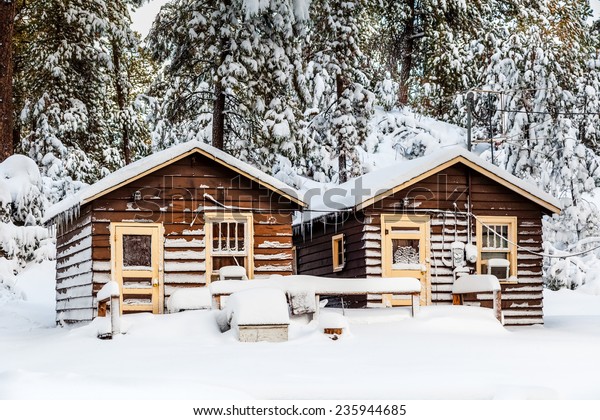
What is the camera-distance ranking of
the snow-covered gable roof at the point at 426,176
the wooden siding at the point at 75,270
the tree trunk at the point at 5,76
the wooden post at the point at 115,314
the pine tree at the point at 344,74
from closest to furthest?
the wooden post at the point at 115,314 < the wooden siding at the point at 75,270 < the snow-covered gable roof at the point at 426,176 < the tree trunk at the point at 5,76 < the pine tree at the point at 344,74

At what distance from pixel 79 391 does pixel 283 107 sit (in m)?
16.2

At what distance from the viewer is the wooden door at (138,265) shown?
54.0 feet

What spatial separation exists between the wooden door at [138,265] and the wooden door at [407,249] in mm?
4625

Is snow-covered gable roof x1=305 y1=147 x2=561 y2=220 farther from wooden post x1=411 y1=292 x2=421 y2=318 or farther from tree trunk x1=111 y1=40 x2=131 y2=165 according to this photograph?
tree trunk x1=111 y1=40 x2=131 y2=165

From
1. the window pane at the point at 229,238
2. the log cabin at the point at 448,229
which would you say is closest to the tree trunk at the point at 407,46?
the log cabin at the point at 448,229

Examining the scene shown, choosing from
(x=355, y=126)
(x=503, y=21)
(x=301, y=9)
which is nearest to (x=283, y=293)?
(x=301, y=9)

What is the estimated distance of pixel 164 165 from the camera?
16.8 metres

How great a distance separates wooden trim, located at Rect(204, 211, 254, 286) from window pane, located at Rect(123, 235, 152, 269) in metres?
1.08

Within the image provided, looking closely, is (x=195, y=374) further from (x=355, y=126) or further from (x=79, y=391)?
(x=355, y=126)

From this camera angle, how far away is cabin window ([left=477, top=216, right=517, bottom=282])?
1872 cm

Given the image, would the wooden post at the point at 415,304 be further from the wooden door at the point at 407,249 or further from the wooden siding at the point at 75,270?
the wooden siding at the point at 75,270

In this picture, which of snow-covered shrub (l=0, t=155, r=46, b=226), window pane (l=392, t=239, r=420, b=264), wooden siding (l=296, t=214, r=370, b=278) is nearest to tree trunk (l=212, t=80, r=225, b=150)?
wooden siding (l=296, t=214, r=370, b=278)

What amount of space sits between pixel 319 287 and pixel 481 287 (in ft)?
10.6

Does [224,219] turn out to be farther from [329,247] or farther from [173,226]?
[329,247]
